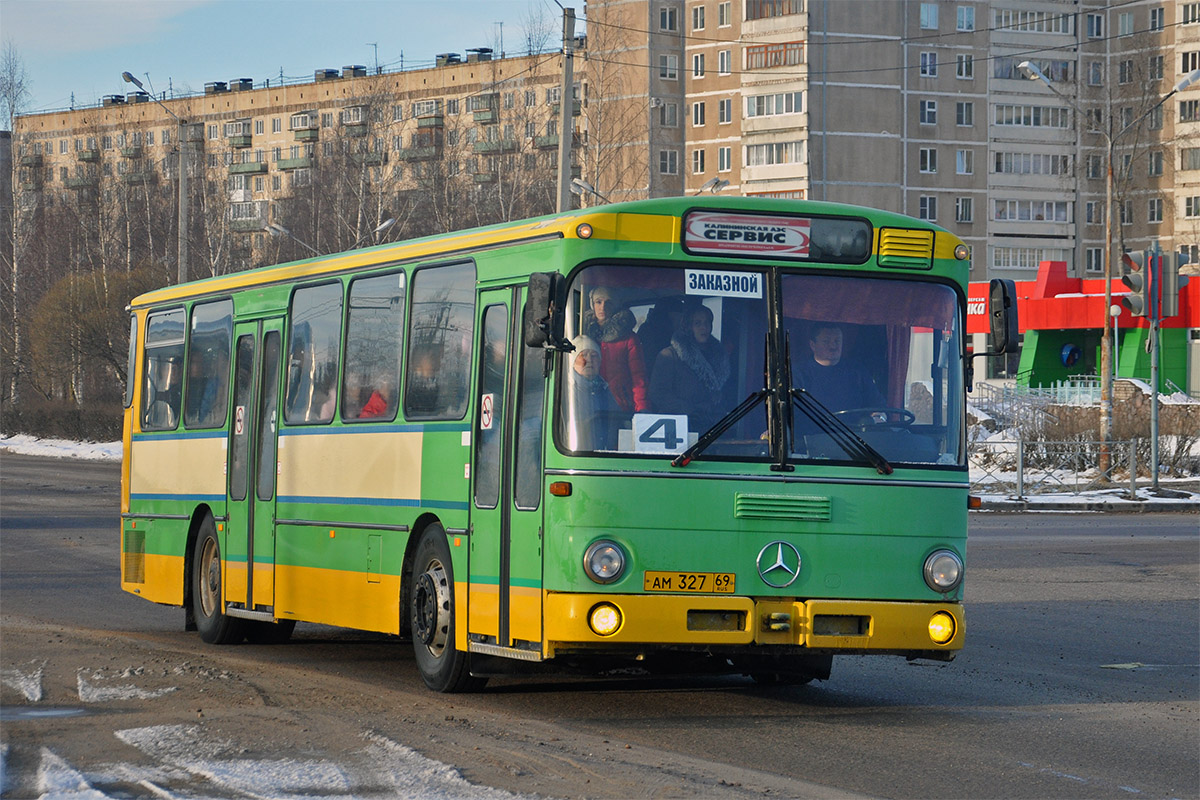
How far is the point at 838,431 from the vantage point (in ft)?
31.6

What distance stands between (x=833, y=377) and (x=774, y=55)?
89.8 meters

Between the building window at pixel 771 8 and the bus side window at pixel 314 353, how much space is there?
3403 inches

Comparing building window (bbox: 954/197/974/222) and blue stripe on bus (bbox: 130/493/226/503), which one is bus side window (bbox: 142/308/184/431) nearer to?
blue stripe on bus (bbox: 130/493/226/503)

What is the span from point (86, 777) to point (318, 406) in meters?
5.29

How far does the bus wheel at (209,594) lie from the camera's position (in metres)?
14.1

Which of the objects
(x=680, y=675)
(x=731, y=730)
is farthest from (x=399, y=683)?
(x=731, y=730)

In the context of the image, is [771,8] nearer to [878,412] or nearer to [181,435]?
[181,435]

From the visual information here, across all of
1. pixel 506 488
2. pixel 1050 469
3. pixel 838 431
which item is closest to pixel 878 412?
pixel 838 431

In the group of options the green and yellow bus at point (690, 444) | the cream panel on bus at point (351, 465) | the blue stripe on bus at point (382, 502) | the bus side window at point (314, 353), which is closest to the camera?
the green and yellow bus at point (690, 444)

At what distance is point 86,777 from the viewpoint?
770cm

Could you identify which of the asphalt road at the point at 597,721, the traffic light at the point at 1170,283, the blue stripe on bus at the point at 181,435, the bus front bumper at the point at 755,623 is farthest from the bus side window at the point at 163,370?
the traffic light at the point at 1170,283

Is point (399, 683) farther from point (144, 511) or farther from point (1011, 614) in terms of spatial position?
point (1011, 614)

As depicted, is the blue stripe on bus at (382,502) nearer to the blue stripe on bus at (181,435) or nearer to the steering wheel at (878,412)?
the blue stripe on bus at (181,435)

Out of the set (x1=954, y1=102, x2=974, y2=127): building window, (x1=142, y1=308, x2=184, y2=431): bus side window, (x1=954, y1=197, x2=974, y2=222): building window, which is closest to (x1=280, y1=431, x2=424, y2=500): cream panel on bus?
(x1=142, y1=308, x2=184, y2=431): bus side window
